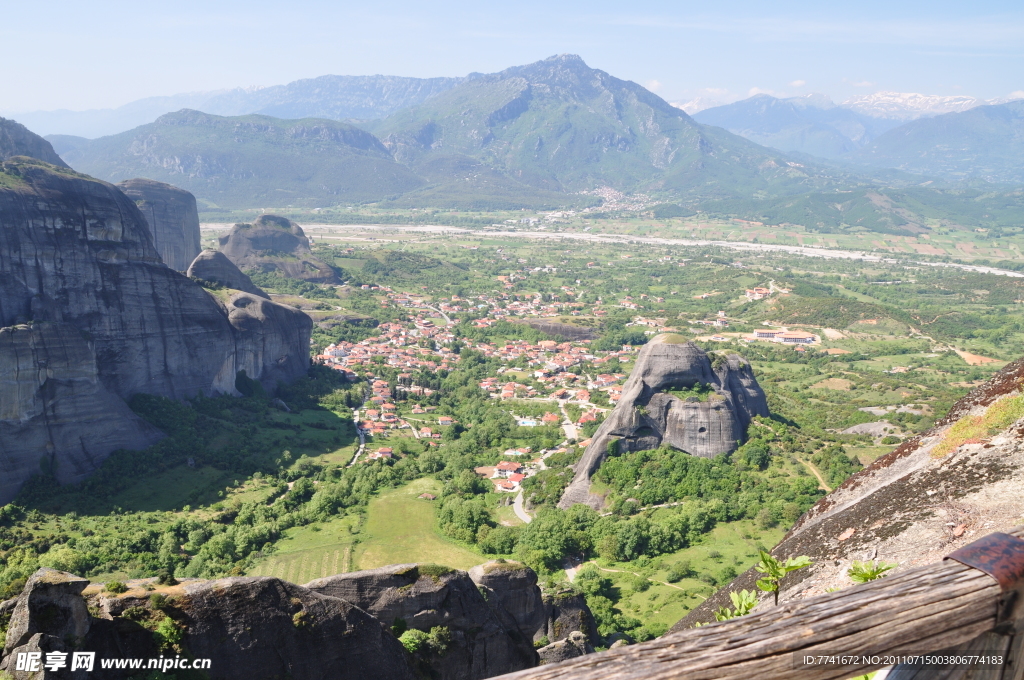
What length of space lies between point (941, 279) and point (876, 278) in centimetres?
1223

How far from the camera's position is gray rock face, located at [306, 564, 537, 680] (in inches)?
661

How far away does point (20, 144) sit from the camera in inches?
2921

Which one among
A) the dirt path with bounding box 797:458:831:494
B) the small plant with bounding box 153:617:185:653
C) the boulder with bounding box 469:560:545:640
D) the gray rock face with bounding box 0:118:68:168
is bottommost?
the dirt path with bounding box 797:458:831:494

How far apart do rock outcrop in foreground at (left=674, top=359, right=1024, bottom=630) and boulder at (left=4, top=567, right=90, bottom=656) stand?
36.3 feet

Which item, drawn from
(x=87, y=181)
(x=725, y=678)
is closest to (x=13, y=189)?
(x=87, y=181)

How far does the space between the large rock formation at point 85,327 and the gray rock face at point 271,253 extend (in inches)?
2479

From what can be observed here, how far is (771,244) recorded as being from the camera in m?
195

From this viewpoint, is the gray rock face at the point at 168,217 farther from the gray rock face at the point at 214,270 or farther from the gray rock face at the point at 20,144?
the gray rock face at the point at 214,270

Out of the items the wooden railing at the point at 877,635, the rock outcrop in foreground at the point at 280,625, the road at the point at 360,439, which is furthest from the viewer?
the road at the point at 360,439

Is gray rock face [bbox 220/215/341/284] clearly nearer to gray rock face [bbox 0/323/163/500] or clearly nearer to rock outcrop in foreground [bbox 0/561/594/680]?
gray rock face [bbox 0/323/163/500]

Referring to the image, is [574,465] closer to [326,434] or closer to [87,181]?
[326,434]

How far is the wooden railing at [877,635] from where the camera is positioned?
2520mm

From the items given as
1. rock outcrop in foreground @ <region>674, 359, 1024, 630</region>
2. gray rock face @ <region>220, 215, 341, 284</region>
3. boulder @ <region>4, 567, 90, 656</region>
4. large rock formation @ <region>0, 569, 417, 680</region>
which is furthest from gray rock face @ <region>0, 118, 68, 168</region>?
rock outcrop in foreground @ <region>674, 359, 1024, 630</region>

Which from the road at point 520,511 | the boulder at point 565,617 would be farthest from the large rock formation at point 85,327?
the boulder at point 565,617
